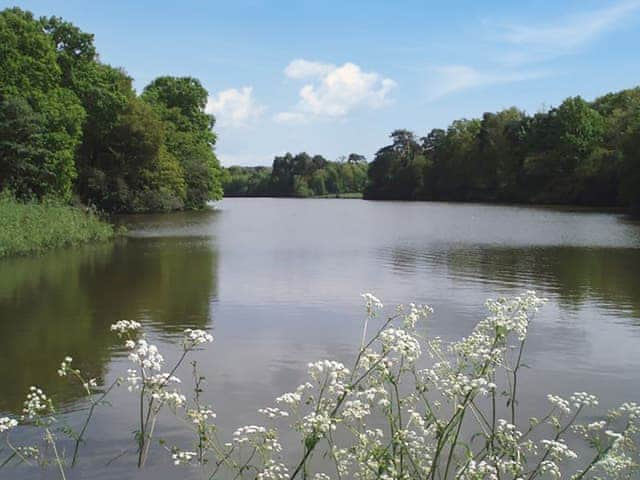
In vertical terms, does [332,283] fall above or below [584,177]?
below

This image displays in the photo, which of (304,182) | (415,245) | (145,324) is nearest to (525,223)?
(415,245)

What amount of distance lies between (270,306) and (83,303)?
393 centimetres

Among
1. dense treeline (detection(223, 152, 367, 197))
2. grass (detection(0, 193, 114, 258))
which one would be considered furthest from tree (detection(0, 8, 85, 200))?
dense treeline (detection(223, 152, 367, 197))

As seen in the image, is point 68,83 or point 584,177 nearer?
point 68,83

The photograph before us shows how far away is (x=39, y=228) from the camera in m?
22.7

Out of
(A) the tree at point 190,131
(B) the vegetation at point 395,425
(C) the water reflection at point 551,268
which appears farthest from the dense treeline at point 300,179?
(B) the vegetation at point 395,425

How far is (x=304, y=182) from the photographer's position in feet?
463

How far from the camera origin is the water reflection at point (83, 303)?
30.1 feet

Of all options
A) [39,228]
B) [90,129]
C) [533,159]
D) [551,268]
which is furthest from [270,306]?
[533,159]

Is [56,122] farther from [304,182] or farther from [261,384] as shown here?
[304,182]

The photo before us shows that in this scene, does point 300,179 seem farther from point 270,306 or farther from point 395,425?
point 395,425

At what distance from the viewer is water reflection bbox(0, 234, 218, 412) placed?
30.1 ft

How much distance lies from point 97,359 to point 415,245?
19.1 metres

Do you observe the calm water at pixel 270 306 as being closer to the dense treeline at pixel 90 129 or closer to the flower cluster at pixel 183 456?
the flower cluster at pixel 183 456
